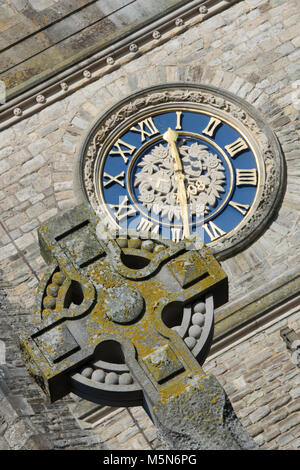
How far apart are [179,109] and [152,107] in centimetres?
33

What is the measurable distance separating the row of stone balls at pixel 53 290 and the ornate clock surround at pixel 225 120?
4.98 metres

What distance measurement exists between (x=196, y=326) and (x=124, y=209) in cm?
573

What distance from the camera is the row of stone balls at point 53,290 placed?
527cm

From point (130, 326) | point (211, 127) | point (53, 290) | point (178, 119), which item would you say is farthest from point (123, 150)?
point (130, 326)

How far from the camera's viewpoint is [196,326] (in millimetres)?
5160

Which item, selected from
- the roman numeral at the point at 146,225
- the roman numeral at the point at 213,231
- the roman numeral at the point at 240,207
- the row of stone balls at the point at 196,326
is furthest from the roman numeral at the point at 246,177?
the row of stone balls at the point at 196,326

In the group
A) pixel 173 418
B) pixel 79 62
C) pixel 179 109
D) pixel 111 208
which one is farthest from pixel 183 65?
pixel 173 418

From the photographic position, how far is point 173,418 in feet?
15.4

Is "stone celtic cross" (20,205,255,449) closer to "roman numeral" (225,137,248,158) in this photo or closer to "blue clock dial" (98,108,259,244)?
"blue clock dial" (98,108,259,244)

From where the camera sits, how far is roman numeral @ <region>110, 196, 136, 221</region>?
35.2ft

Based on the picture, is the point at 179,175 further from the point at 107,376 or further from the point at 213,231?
the point at 107,376

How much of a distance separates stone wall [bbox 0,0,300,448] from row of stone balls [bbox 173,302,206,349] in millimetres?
3702

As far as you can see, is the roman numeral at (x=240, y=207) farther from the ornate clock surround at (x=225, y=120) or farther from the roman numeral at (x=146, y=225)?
the roman numeral at (x=146, y=225)
